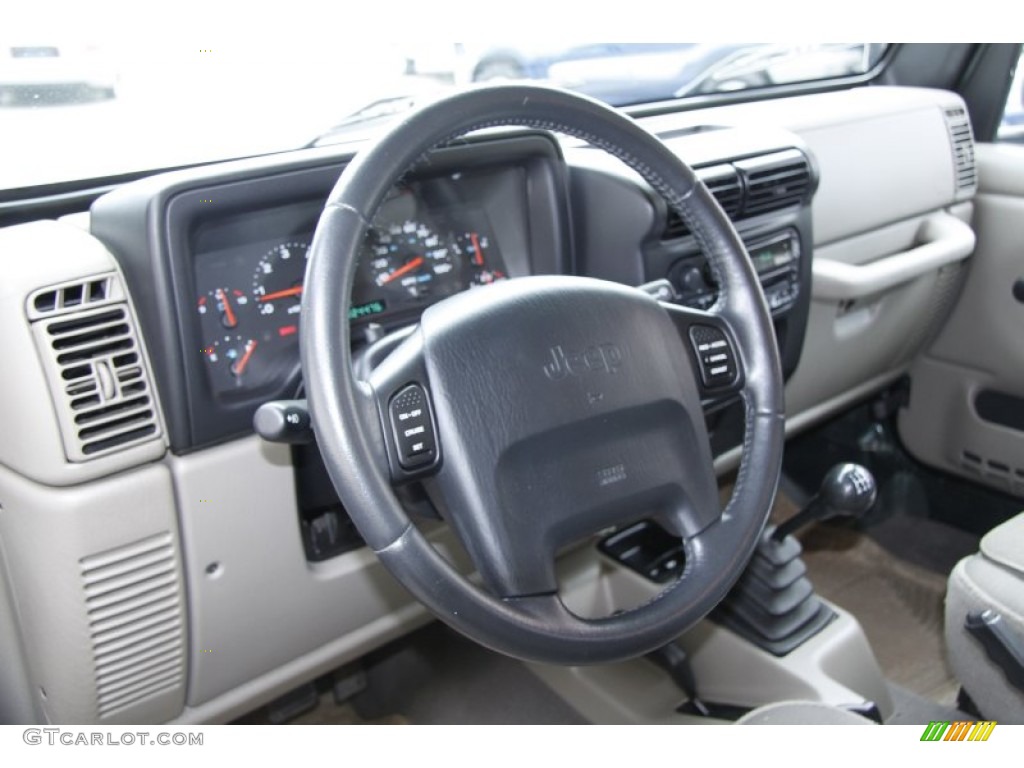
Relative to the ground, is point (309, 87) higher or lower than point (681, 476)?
higher

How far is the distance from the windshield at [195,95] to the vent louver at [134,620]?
510 mm

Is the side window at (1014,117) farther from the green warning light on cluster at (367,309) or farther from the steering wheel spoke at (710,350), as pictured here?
the green warning light on cluster at (367,309)

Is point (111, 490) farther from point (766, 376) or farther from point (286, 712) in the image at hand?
point (286, 712)

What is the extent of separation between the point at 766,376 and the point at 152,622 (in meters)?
0.75

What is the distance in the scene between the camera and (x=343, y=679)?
1791mm

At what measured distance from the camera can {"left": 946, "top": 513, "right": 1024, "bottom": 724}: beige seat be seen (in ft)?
3.90

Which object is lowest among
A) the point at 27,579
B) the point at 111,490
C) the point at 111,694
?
the point at 111,694

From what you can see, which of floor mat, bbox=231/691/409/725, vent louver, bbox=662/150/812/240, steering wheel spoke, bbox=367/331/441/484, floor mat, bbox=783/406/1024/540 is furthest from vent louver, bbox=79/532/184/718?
floor mat, bbox=783/406/1024/540

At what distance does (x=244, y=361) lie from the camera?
1.14m

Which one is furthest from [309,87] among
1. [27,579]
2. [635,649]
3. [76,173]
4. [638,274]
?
[635,649]

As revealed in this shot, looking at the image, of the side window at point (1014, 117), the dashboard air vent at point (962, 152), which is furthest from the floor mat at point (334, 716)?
the side window at point (1014, 117)

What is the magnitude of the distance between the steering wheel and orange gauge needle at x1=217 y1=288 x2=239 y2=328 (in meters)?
0.26

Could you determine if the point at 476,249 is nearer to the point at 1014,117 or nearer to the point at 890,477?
the point at 890,477

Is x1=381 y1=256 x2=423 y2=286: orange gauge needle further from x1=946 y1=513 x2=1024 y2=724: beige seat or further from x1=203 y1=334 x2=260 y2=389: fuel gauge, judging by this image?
x1=946 y1=513 x2=1024 y2=724: beige seat
